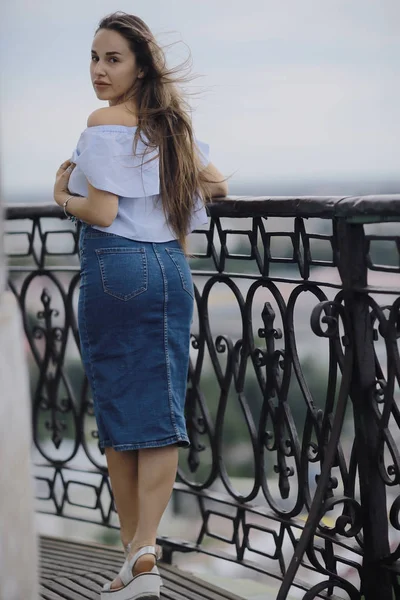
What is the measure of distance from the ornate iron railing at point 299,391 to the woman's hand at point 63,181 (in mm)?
426

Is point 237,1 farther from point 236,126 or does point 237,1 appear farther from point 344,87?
point 236,126

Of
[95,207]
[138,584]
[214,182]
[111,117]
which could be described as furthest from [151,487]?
[111,117]

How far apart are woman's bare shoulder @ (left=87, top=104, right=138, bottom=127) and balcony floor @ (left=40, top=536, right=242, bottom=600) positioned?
4.43ft

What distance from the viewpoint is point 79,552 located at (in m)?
2.94

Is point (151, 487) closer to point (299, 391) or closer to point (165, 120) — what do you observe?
point (299, 391)

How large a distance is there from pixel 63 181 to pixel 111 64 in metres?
0.33

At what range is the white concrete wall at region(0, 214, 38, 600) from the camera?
→ 4.33ft

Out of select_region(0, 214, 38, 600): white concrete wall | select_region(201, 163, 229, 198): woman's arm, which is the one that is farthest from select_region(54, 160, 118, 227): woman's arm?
select_region(0, 214, 38, 600): white concrete wall

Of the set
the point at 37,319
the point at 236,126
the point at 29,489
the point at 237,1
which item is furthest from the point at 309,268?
the point at 237,1

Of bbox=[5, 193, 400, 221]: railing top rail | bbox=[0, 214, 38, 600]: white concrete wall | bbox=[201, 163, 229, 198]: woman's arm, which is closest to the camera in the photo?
bbox=[0, 214, 38, 600]: white concrete wall

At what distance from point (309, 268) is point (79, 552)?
132cm

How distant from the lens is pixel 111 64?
7.42ft

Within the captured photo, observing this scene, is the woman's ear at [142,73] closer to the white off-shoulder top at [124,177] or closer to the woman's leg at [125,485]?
the white off-shoulder top at [124,177]

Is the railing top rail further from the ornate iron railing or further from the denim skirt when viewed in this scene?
the denim skirt
